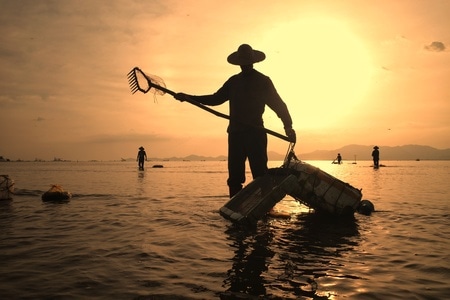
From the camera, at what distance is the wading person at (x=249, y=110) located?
6848 mm

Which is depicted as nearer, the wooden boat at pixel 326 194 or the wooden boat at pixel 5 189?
the wooden boat at pixel 326 194

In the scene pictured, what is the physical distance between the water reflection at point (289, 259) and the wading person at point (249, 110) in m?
1.34

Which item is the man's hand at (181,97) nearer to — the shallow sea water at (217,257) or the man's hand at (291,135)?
the man's hand at (291,135)

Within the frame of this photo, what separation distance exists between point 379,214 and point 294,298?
594cm

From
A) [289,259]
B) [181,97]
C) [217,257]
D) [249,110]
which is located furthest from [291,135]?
[217,257]

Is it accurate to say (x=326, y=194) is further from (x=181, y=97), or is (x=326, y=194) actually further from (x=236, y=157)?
(x=181, y=97)

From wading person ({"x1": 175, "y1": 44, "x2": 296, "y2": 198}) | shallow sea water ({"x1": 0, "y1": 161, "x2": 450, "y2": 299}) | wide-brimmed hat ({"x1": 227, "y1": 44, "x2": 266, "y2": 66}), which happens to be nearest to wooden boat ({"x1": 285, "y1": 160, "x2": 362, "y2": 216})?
shallow sea water ({"x1": 0, "y1": 161, "x2": 450, "y2": 299})

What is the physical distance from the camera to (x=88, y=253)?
4488 mm

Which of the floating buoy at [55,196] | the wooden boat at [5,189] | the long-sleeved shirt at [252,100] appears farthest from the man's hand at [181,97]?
the wooden boat at [5,189]

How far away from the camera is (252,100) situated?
22.7ft

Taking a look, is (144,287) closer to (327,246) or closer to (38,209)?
(327,246)

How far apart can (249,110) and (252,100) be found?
0.20 m

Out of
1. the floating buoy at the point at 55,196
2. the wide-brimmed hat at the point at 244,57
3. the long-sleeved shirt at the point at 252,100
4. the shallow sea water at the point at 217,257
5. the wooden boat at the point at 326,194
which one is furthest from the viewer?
the floating buoy at the point at 55,196

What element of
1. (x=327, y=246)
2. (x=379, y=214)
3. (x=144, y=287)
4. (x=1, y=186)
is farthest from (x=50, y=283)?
(x=1, y=186)
